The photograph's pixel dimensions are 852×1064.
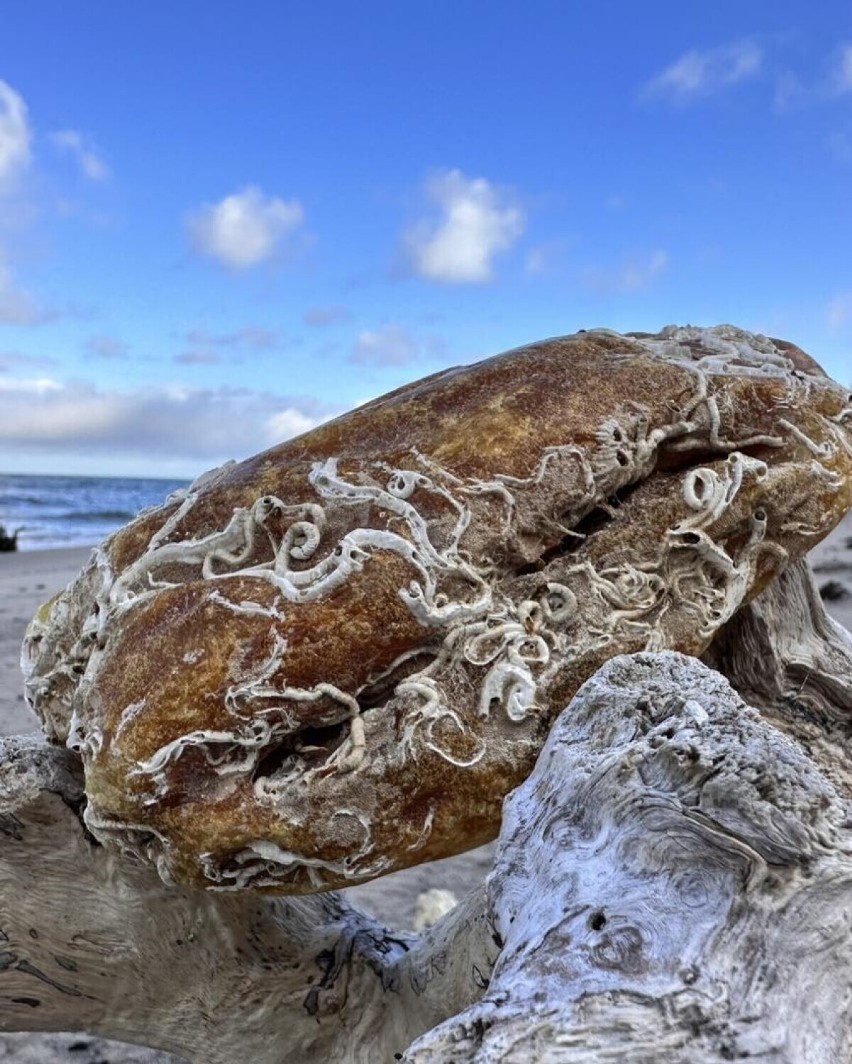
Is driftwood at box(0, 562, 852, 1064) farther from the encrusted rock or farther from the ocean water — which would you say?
the ocean water

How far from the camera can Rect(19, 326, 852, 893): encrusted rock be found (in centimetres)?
195

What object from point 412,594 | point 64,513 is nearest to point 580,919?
point 412,594

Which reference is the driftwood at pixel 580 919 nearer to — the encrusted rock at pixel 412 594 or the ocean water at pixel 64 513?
the encrusted rock at pixel 412 594

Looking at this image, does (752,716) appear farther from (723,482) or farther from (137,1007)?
(137,1007)

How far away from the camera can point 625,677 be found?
166 cm

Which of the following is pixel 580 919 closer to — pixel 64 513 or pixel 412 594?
pixel 412 594

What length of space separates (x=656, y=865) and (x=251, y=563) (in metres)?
1.20

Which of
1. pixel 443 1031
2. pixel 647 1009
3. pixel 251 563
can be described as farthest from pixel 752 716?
pixel 251 563

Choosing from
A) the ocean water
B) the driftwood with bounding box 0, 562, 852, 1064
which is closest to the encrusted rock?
the driftwood with bounding box 0, 562, 852, 1064

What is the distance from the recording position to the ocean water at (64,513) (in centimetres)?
2131

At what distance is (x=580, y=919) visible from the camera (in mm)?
1229

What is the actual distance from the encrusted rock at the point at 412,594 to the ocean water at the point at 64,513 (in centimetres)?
1214

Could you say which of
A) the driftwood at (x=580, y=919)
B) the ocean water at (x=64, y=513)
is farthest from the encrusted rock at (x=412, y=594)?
the ocean water at (x=64, y=513)

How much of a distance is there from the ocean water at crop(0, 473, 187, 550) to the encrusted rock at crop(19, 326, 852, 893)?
12.1 m
